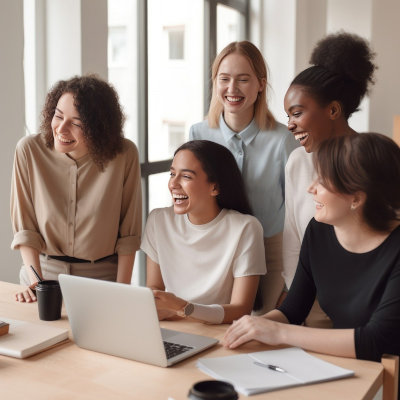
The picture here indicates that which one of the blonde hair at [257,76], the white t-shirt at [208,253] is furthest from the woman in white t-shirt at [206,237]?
the blonde hair at [257,76]

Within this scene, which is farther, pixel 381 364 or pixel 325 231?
pixel 325 231

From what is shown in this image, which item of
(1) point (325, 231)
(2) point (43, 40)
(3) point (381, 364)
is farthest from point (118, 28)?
(3) point (381, 364)

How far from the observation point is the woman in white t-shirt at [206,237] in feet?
6.94

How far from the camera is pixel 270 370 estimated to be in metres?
1.48

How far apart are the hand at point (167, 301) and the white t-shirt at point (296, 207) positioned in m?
0.53

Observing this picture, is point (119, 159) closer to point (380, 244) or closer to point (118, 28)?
point (380, 244)

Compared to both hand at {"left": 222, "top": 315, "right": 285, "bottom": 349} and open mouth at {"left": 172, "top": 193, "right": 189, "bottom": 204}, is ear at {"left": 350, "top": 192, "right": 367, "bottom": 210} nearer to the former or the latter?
hand at {"left": 222, "top": 315, "right": 285, "bottom": 349}

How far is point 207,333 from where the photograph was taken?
1.77 metres

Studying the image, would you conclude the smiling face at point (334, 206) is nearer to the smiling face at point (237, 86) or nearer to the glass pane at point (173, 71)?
the smiling face at point (237, 86)

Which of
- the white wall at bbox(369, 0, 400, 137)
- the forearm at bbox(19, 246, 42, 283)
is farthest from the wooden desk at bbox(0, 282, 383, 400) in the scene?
the white wall at bbox(369, 0, 400, 137)

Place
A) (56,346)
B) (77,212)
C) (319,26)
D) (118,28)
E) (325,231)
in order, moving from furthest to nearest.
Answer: (319,26), (118,28), (77,212), (325,231), (56,346)

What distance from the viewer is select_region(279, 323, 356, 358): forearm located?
158 centimetres

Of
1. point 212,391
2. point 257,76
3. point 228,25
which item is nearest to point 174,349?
point 212,391

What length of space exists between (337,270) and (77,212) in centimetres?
101
